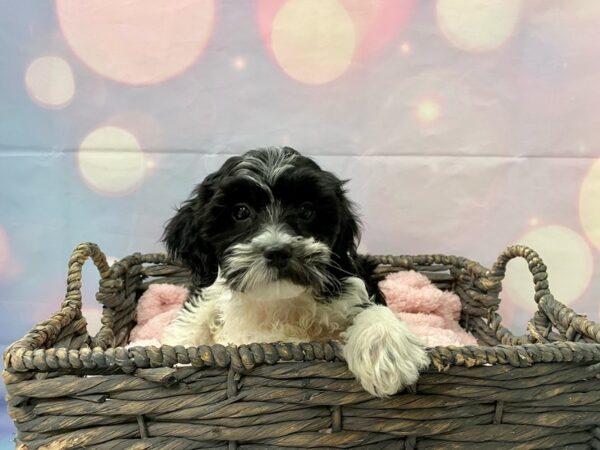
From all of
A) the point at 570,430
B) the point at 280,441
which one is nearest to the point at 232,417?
the point at 280,441

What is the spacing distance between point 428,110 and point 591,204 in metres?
0.92

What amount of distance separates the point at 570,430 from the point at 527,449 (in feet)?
0.47

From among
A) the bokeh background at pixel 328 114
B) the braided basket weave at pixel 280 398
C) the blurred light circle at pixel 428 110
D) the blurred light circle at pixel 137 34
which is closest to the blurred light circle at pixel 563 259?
the bokeh background at pixel 328 114

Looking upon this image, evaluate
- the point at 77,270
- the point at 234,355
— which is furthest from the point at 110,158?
the point at 234,355

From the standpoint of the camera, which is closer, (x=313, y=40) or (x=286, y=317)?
(x=286, y=317)

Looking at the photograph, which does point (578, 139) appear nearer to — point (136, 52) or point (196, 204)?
point (196, 204)

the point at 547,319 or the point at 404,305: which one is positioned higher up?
the point at 404,305

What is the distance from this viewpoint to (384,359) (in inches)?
48.1

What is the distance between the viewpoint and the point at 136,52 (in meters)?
2.52

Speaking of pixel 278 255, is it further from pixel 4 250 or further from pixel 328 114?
A: pixel 4 250

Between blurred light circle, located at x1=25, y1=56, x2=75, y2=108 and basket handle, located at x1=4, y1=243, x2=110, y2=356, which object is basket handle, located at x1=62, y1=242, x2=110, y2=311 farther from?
blurred light circle, located at x1=25, y1=56, x2=75, y2=108

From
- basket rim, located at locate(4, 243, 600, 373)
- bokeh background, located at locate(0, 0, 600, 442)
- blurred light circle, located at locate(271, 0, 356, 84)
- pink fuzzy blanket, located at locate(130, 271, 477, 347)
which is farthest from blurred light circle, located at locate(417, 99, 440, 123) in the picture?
basket rim, located at locate(4, 243, 600, 373)

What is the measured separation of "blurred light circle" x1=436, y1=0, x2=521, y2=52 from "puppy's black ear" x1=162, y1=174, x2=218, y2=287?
1408 mm

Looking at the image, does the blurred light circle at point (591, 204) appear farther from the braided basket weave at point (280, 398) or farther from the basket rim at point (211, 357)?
the basket rim at point (211, 357)
